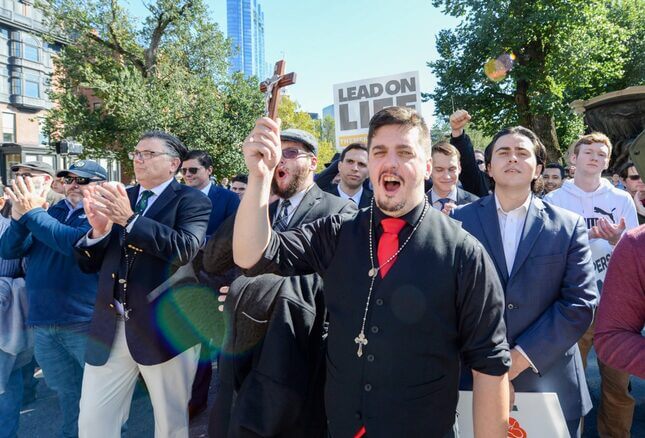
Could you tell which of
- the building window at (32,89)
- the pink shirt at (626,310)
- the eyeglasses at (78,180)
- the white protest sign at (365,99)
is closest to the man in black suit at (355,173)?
the white protest sign at (365,99)

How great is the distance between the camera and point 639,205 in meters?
4.28

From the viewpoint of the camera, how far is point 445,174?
3822 millimetres

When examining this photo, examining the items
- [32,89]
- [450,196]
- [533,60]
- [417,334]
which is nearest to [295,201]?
[417,334]

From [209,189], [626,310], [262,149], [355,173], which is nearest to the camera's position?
[626,310]

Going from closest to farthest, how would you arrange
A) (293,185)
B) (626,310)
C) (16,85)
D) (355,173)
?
(626,310), (293,185), (355,173), (16,85)

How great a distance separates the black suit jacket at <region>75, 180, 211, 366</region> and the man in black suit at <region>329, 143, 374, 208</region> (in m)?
1.83

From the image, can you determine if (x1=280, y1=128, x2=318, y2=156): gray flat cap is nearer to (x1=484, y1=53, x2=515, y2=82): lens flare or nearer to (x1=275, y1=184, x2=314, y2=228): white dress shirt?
(x1=275, y1=184, x2=314, y2=228): white dress shirt

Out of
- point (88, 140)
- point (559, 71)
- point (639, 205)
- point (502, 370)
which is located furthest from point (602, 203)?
point (88, 140)

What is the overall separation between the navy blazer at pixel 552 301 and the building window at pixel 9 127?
44806 mm

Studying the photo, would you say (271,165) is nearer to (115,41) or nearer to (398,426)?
(398,426)

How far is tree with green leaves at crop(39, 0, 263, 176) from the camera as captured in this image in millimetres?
18984

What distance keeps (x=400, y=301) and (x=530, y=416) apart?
3.19 ft

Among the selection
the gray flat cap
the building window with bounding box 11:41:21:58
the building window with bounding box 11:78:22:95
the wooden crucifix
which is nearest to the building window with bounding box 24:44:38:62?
the building window with bounding box 11:41:21:58

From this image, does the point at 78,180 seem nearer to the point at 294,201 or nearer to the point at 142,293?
the point at 142,293
